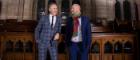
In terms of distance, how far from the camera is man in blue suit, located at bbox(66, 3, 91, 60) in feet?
15.2

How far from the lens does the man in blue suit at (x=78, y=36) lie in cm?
463

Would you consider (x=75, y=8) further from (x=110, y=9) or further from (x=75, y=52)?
(x=110, y=9)

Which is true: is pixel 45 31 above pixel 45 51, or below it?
above

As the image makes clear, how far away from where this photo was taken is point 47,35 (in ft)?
15.3

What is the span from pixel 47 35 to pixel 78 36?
424 mm

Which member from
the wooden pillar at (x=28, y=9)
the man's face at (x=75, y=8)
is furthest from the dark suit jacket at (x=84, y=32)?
the wooden pillar at (x=28, y=9)

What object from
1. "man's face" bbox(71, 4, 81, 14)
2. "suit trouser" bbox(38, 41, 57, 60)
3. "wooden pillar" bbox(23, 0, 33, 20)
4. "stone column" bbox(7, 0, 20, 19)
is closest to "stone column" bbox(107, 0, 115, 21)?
"wooden pillar" bbox(23, 0, 33, 20)

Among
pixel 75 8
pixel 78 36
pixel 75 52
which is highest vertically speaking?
pixel 75 8

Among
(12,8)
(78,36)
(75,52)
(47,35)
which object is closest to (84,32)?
(78,36)

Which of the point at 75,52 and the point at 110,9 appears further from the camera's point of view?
the point at 110,9

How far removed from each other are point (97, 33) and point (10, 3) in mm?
2133

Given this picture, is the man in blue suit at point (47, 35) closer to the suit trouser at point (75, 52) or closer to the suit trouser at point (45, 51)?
the suit trouser at point (45, 51)

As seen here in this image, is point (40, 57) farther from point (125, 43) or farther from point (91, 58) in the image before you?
point (125, 43)

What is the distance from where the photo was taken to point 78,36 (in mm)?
4656
